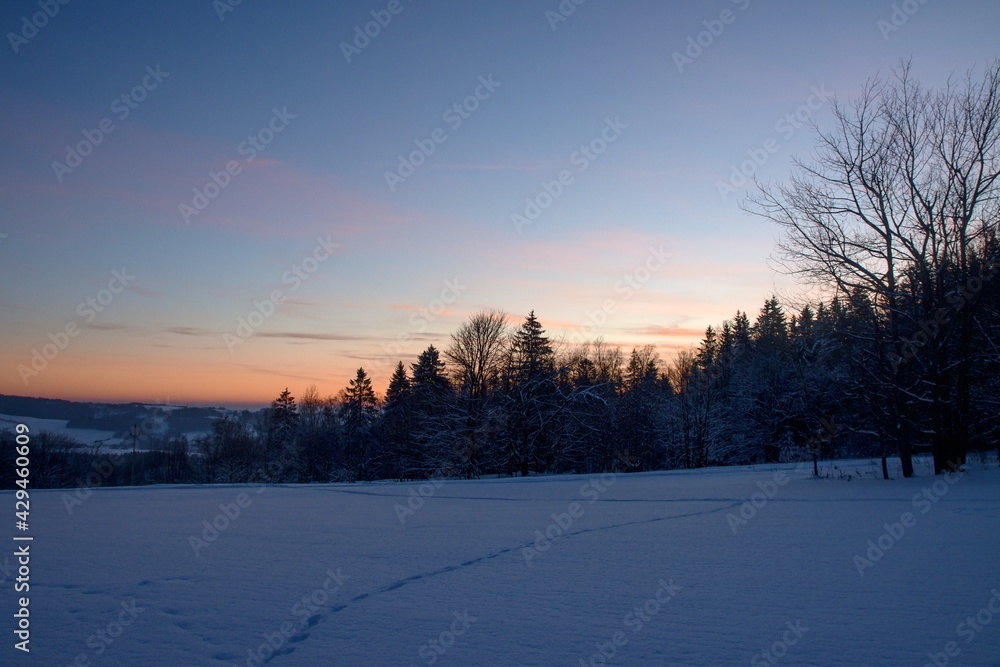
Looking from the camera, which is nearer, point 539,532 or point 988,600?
point 988,600

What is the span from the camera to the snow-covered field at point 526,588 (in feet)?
14.4

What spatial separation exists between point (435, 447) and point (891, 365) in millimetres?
28767

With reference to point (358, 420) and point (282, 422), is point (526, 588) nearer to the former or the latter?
point (358, 420)

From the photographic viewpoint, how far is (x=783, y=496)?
1476 centimetres

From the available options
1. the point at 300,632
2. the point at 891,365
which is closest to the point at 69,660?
the point at 300,632

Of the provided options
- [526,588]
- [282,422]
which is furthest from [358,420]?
[526,588]

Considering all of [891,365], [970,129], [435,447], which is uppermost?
[970,129]

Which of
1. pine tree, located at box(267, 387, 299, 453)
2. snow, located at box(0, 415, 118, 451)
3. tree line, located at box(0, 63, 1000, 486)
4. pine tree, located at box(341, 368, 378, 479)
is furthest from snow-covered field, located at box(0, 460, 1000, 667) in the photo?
pine tree, located at box(267, 387, 299, 453)

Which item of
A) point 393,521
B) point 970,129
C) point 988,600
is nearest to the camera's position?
point 988,600

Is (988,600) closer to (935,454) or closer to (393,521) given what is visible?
(393,521)

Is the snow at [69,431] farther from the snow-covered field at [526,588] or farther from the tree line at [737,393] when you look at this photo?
the snow-covered field at [526,588]

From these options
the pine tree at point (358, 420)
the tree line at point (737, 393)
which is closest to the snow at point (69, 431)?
the tree line at point (737, 393)

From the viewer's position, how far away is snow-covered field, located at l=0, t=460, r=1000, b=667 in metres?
4.38

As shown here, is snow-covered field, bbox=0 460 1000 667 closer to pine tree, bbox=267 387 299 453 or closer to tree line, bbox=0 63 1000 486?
tree line, bbox=0 63 1000 486
